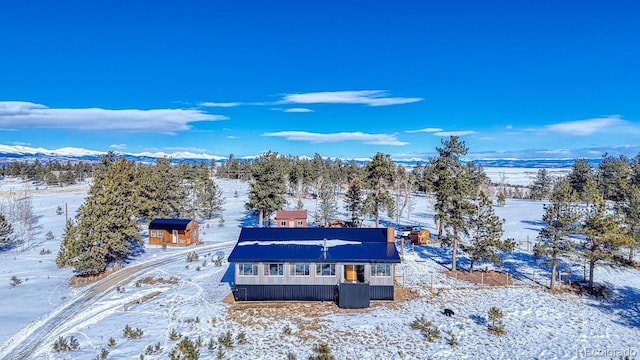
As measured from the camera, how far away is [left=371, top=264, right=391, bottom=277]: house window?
24.5m

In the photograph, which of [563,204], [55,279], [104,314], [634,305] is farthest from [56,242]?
[634,305]

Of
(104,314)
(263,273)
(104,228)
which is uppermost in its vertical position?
(104,228)

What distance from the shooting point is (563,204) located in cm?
2616

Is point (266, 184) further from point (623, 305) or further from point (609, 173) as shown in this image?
point (609, 173)

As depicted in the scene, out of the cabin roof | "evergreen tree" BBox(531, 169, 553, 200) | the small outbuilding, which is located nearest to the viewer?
the small outbuilding

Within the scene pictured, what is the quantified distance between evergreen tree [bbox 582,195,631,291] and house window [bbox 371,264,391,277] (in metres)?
13.0

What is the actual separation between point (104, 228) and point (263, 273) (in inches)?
556

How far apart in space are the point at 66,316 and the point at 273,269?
12.0 m

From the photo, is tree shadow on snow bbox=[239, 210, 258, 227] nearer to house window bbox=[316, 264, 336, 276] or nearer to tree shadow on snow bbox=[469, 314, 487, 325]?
house window bbox=[316, 264, 336, 276]

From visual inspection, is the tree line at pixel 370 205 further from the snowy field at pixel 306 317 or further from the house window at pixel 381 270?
the house window at pixel 381 270

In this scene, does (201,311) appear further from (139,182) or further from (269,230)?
(139,182)

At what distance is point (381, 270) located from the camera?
2459 centimetres

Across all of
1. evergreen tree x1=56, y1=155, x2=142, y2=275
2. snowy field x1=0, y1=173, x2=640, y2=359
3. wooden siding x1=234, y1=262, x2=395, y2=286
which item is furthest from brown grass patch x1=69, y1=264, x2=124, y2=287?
wooden siding x1=234, y1=262, x2=395, y2=286

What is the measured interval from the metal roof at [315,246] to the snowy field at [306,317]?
2.93m
